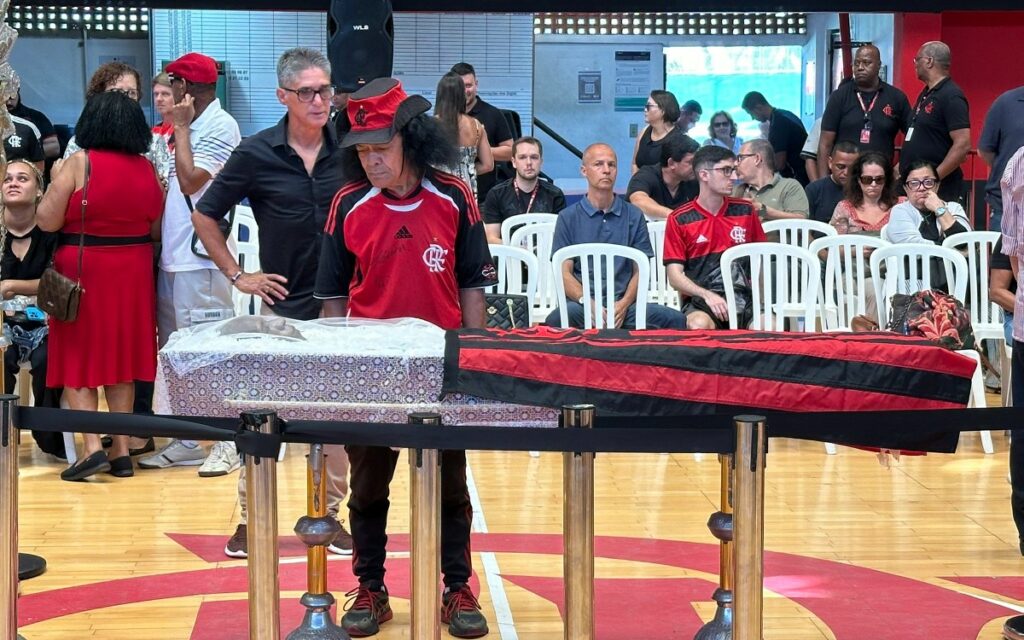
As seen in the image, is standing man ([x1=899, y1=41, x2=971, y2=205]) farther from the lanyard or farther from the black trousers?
the black trousers

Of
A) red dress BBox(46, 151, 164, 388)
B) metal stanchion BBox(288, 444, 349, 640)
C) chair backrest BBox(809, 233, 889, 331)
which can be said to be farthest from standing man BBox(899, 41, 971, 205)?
metal stanchion BBox(288, 444, 349, 640)

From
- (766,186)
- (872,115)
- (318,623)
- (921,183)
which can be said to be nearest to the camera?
(318,623)

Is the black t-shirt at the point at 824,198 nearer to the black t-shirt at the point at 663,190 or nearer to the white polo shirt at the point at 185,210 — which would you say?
the black t-shirt at the point at 663,190

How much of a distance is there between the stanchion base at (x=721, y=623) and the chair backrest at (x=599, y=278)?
2.91 m

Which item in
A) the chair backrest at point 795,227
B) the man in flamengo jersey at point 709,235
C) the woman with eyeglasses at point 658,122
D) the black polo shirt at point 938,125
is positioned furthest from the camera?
the woman with eyeglasses at point 658,122

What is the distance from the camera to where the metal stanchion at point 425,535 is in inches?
118

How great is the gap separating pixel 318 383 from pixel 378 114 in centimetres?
82

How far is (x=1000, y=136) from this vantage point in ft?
Result: 22.7

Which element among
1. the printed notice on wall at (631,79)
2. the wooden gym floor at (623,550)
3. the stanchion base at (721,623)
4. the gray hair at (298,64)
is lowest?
the wooden gym floor at (623,550)

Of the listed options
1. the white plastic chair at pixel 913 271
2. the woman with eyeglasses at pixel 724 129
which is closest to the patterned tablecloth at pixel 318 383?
the white plastic chair at pixel 913 271

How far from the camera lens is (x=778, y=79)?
40.2ft

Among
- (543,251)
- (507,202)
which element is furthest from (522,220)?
(543,251)

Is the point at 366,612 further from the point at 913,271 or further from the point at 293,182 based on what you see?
the point at 913,271

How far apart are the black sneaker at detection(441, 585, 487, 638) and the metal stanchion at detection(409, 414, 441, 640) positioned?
2.37 feet
